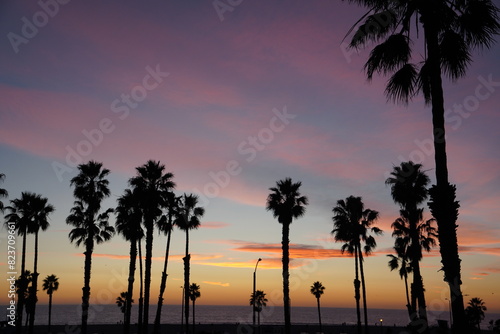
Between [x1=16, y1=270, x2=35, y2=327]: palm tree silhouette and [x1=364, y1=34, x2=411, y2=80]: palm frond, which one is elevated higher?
[x1=364, y1=34, x2=411, y2=80]: palm frond

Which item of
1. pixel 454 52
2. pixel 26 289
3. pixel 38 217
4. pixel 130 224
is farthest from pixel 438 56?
pixel 26 289

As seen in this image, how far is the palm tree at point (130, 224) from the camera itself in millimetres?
40000

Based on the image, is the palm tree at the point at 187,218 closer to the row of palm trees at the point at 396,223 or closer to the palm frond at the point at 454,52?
the row of palm trees at the point at 396,223

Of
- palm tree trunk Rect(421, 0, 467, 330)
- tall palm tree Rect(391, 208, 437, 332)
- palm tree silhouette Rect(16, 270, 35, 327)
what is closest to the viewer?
palm tree trunk Rect(421, 0, 467, 330)

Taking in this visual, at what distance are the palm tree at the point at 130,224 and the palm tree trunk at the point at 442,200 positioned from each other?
106 ft

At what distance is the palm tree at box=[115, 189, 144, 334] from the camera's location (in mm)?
40000

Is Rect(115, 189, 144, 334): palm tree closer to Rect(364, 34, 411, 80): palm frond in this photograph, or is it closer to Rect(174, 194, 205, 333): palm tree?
Rect(174, 194, 205, 333): palm tree

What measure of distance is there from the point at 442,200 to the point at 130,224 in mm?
35104

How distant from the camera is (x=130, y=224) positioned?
137ft

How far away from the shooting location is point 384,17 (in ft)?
43.8

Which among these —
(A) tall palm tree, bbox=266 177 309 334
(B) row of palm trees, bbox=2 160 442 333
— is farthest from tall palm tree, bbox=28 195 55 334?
(A) tall palm tree, bbox=266 177 309 334

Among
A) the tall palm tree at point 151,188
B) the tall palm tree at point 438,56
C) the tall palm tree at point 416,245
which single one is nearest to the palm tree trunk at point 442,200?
the tall palm tree at point 438,56

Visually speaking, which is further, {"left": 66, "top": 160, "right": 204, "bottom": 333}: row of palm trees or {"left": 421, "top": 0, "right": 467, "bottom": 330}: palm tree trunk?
{"left": 66, "top": 160, "right": 204, "bottom": 333}: row of palm trees

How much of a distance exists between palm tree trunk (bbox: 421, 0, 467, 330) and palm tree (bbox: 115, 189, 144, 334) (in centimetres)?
3245
